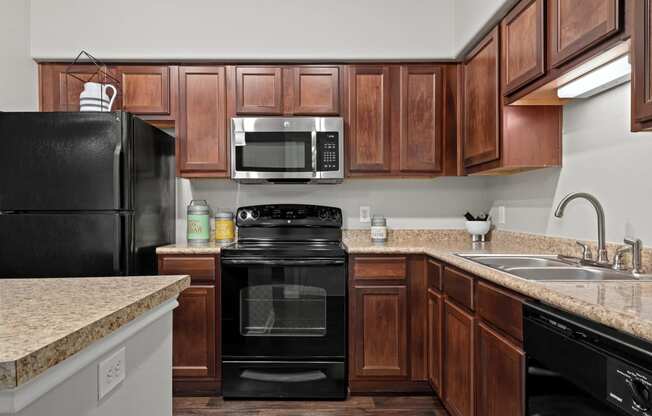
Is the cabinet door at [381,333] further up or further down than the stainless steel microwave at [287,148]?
further down

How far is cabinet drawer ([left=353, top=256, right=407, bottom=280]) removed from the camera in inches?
102

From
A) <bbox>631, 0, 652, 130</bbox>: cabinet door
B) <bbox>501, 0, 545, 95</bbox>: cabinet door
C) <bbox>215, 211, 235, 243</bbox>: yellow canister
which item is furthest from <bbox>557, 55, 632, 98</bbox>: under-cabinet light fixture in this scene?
<bbox>215, 211, 235, 243</bbox>: yellow canister

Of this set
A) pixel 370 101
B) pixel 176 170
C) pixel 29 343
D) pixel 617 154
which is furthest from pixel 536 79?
pixel 176 170

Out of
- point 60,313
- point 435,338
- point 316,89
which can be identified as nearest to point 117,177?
point 316,89

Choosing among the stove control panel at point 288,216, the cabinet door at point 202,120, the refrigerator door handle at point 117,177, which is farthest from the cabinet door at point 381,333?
the refrigerator door handle at point 117,177

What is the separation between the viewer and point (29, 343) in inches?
25.6

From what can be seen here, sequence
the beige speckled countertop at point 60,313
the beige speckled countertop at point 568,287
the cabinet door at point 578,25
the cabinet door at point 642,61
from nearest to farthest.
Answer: the beige speckled countertop at point 60,313 → the beige speckled countertop at point 568,287 → the cabinet door at point 642,61 → the cabinet door at point 578,25

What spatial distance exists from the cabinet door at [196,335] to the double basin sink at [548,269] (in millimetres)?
1489

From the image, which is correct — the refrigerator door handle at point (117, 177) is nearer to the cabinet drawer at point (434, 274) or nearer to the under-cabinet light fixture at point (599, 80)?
the cabinet drawer at point (434, 274)

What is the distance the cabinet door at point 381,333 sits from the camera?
2590 millimetres

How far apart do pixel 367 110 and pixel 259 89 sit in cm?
72

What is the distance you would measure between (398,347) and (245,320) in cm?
92

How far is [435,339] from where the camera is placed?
246cm

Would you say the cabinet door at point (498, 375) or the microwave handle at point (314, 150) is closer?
the cabinet door at point (498, 375)
